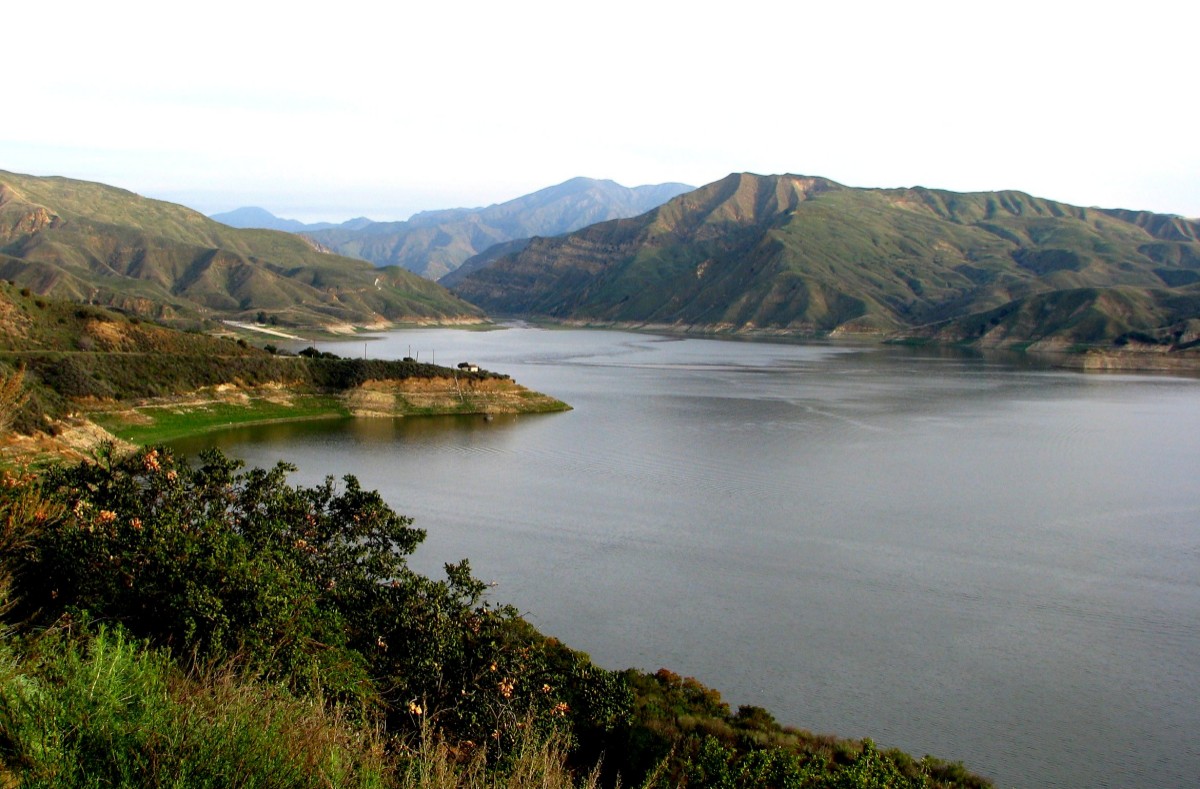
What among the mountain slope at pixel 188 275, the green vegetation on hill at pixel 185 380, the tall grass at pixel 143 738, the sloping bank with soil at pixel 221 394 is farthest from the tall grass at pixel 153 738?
the mountain slope at pixel 188 275

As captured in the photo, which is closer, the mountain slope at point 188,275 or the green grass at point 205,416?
the green grass at point 205,416

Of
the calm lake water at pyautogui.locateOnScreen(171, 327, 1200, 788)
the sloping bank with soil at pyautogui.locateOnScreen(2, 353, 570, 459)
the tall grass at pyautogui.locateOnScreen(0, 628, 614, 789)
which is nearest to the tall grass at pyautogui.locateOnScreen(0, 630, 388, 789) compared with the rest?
the tall grass at pyautogui.locateOnScreen(0, 628, 614, 789)

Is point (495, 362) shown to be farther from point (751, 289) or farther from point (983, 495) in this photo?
point (751, 289)

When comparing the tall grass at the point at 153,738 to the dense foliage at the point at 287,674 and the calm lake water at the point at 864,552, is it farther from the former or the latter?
the calm lake water at the point at 864,552

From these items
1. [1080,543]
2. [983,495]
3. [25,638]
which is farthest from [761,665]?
[983,495]

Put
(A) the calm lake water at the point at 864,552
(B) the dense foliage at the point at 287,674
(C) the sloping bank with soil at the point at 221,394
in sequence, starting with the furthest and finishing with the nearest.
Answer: (C) the sloping bank with soil at the point at 221,394 → (A) the calm lake water at the point at 864,552 → (B) the dense foliage at the point at 287,674

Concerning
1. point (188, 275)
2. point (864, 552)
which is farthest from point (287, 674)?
point (188, 275)

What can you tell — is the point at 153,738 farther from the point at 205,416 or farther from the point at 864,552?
the point at 205,416
